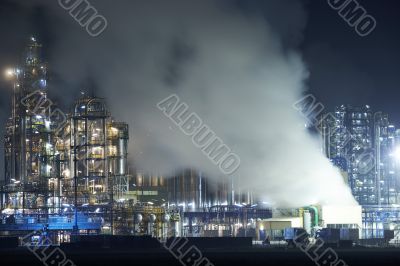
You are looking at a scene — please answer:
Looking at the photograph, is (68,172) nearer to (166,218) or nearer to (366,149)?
(166,218)

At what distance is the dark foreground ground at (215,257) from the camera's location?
4688cm

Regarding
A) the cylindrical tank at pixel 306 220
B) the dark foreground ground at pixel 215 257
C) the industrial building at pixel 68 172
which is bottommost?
the dark foreground ground at pixel 215 257

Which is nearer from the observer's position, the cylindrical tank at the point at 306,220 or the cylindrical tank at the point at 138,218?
the cylindrical tank at the point at 306,220

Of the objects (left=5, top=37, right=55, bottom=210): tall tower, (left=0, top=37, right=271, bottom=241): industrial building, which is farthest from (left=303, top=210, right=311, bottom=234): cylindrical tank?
(left=5, top=37, right=55, bottom=210): tall tower

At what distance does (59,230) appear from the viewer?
77.2m

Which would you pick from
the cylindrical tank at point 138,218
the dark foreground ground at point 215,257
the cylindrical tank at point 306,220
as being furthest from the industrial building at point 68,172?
the dark foreground ground at point 215,257

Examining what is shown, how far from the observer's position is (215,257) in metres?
50.1

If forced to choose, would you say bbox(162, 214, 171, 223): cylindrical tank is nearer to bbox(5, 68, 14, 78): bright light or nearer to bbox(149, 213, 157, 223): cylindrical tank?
bbox(149, 213, 157, 223): cylindrical tank

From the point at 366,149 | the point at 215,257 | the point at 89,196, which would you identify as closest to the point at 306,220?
the point at 89,196

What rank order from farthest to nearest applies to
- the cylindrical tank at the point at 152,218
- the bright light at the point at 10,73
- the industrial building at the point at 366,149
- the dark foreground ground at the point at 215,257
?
the industrial building at the point at 366,149, the bright light at the point at 10,73, the cylindrical tank at the point at 152,218, the dark foreground ground at the point at 215,257

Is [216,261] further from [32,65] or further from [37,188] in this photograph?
[32,65]

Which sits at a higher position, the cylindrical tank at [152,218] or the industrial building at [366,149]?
the industrial building at [366,149]

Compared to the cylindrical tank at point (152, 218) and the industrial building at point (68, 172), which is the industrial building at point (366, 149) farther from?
the cylindrical tank at point (152, 218)

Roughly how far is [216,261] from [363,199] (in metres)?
71.7
